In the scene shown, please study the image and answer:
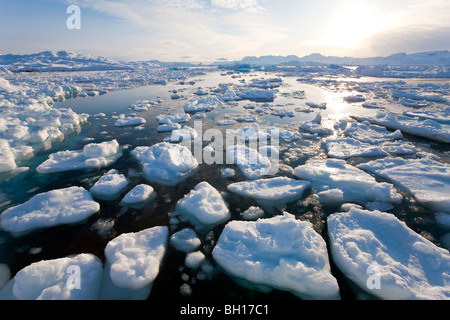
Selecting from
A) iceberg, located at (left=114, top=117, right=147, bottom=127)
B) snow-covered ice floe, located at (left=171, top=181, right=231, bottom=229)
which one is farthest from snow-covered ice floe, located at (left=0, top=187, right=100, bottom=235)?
iceberg, located at (left=114, top=117, right=147, bottom=127)

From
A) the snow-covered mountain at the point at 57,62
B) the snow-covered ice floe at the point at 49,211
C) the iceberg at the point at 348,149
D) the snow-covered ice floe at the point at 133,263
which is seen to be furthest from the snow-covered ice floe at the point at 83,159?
the snow-covered mountain at the point at 57,62

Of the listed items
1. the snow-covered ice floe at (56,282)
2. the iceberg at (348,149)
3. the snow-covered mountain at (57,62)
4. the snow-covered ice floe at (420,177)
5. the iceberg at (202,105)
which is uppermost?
the snow-covered mountain at (57,62)

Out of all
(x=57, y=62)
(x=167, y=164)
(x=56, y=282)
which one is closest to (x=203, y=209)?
(x=167, y=164)

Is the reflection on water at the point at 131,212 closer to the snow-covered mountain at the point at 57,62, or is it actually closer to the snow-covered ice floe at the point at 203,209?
the snow-covered ice floe at the point at 203,209

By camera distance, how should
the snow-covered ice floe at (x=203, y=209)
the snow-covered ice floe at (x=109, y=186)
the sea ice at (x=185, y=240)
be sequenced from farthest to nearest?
the snow-covered ice floe at (x=109, y=186) < the snow-covered ice floe at (x=203, y=209) < the sea ice at (x=185, y=240)

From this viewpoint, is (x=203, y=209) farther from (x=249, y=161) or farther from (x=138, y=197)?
(x=249, y=161)

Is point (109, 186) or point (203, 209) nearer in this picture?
point (203, 209)

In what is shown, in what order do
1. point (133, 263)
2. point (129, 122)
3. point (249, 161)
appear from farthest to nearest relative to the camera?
point (129, 122) → point (249, 161) → point (133, 263)
